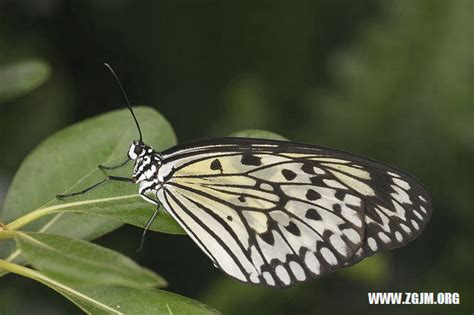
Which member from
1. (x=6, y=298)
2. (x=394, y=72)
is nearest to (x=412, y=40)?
(x=394, y=72)

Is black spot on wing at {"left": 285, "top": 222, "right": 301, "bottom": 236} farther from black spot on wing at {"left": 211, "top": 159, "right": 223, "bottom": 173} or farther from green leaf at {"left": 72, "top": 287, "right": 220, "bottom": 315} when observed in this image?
green leaf at {"left": 72, "top": 287, "right": 220, "bottom": 315}

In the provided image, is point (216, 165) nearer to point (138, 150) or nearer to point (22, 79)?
point (138, 150)

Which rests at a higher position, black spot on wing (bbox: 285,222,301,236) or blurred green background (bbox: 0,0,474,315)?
blurred green background (bbox: 0,0,474,315)

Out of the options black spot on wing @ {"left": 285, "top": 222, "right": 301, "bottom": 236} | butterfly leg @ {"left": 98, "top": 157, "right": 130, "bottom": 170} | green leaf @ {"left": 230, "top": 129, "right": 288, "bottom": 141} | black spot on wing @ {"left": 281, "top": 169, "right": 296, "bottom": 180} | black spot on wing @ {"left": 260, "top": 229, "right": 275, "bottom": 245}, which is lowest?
black spot on wing @ {"left": 260, "top": 229, "right": 275, "bottom": 245}

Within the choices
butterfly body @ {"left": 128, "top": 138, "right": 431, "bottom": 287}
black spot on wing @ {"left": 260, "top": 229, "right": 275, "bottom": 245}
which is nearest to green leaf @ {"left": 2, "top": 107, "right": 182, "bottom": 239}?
butterfly body @ {"left": 128, "top": 138, "right": 431, "bottom": 287}

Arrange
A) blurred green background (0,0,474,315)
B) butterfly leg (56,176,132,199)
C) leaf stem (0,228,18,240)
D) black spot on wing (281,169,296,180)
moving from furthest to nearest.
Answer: blurred green background (0,0,474,315), black spot on wing (281,169,296,180), butterfly leg (56,176,132,199), leaf stem (0,228,18,240)

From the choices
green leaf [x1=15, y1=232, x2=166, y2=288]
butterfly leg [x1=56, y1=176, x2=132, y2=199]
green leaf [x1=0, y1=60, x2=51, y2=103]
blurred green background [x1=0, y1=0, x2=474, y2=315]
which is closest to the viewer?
green leaf [x1=15, y1=232, x2=166, y2=288]

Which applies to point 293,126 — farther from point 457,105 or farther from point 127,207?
point 127,207
